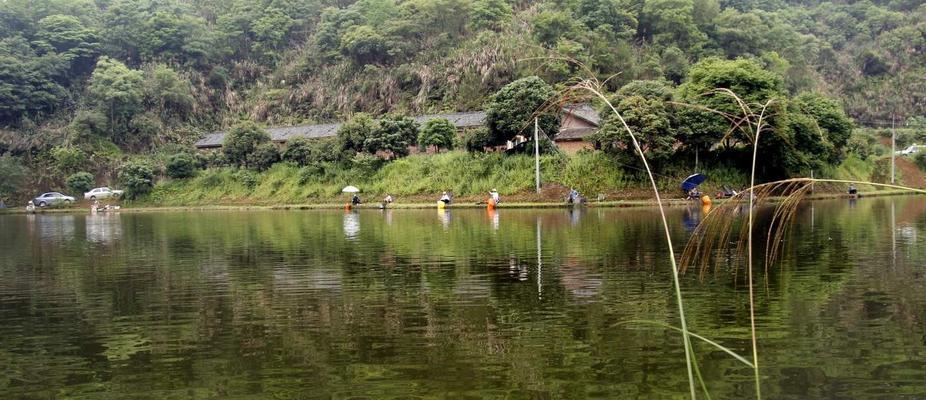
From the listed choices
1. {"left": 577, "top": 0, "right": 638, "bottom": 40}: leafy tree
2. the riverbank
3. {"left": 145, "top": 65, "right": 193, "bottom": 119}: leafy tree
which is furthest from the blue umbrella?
{"left": 145, "top": 65, "right": 193, "bottom": 119}: leafy tree

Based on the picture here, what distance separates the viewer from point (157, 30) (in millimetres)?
82875

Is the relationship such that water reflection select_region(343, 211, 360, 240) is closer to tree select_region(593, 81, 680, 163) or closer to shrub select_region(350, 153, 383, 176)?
tree select_region(593, 81, 680, 163)

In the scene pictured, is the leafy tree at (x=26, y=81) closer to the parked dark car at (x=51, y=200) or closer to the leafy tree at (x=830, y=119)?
the parked dark car at (x=51, y=200)

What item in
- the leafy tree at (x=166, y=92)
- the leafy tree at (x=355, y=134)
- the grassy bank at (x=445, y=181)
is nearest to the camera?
the grassy bank at (x=445, y=181)

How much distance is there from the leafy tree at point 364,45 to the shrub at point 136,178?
24.6 metres

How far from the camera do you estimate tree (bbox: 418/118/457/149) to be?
51844 mm

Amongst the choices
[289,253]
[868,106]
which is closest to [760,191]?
[289,253]

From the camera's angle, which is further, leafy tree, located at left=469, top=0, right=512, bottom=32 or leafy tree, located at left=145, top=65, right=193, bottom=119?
leafy tree, located at left=145, top=65, right=193, bottom=119

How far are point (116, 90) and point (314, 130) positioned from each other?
826 inches

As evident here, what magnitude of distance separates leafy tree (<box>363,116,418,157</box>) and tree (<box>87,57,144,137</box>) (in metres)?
31.6

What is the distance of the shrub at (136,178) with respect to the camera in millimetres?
61062

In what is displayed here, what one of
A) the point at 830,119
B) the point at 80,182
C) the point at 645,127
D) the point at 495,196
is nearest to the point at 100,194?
the point at 80,182

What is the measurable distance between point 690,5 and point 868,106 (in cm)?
2412

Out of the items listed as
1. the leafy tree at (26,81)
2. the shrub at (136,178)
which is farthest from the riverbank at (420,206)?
the leafy tree at (26,81)
